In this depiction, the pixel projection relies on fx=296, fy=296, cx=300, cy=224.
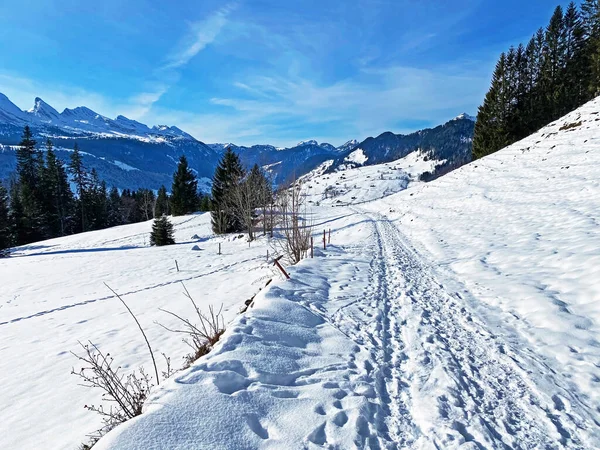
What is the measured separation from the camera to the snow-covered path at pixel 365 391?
3055mm

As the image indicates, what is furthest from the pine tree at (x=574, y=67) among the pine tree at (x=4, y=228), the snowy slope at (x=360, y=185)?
the snowy slope at (x=360, y=185)

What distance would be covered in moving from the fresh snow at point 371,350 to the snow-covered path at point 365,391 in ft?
0.07

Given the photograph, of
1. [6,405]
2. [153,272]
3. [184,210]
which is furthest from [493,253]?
[184,210]

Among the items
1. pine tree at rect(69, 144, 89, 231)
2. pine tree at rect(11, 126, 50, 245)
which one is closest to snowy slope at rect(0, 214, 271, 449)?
pine tree at rect(11, 126, 50, 245)

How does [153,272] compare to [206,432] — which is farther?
[153,272]

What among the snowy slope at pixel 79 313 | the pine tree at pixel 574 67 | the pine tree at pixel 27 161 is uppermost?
the pine tree at pixel 574 67

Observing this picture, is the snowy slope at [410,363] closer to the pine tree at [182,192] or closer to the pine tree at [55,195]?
the pine tree at [182,192]

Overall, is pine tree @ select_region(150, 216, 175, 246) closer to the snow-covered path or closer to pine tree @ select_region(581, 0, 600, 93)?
the snow-covered path

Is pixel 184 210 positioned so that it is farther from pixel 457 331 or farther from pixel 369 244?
pixel 457 331

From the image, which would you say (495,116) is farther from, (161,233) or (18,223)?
(18,223)

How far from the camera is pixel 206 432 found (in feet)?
9.63

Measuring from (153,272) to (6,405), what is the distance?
44.5 feet

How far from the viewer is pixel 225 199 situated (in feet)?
113

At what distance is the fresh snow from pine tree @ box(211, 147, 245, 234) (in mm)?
19514
